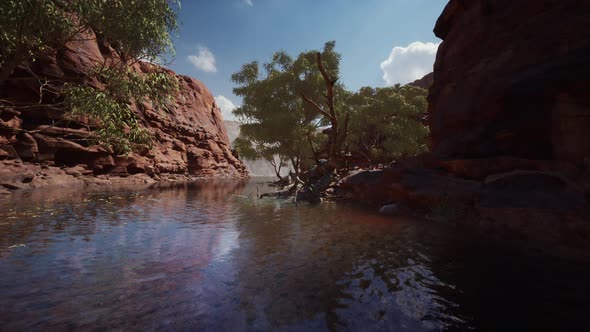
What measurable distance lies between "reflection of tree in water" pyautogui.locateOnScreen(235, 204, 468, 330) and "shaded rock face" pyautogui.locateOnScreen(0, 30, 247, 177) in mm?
7362

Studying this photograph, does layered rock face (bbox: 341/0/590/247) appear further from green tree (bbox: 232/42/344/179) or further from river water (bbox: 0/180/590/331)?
green tree (bbox: 232/42/344/179)

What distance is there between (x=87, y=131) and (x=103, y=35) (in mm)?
29438

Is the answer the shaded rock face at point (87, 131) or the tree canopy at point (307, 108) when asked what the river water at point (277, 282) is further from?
the tree canopy at point (307, 108)

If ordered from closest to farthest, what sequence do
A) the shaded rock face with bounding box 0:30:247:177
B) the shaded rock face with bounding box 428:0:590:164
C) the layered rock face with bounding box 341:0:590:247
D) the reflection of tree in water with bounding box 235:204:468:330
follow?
the reflection of tree in water with bounding box 235:204:468:330, the layered rock face with bounding box 341:0:590:247, the shaded rock face with bounding box 428:0:590:164, the shaded rock face with bounding box 0:30:247:177

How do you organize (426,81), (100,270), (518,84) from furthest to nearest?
(426,81)
(518,84)
(100,270)

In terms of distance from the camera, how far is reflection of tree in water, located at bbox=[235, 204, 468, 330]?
13.3 feet

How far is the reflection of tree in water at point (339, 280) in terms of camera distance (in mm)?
4047

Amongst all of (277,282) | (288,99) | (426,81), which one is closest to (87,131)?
(288,99)

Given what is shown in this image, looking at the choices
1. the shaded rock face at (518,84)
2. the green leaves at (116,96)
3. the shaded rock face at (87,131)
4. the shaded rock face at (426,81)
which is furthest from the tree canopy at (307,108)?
the shaded rock face at (426,81)

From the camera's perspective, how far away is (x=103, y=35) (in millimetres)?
10164

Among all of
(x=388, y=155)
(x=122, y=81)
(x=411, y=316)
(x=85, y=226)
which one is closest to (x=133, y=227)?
(x=85, y=226)

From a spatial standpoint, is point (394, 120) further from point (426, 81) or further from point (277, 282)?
point (426, 81)

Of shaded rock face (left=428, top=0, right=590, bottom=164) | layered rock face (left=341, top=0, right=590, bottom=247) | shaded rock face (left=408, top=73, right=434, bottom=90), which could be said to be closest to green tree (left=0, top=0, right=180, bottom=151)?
layered rock face (left=341, top=0, right=590, bottom=247)

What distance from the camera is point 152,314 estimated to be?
3.97 metres
